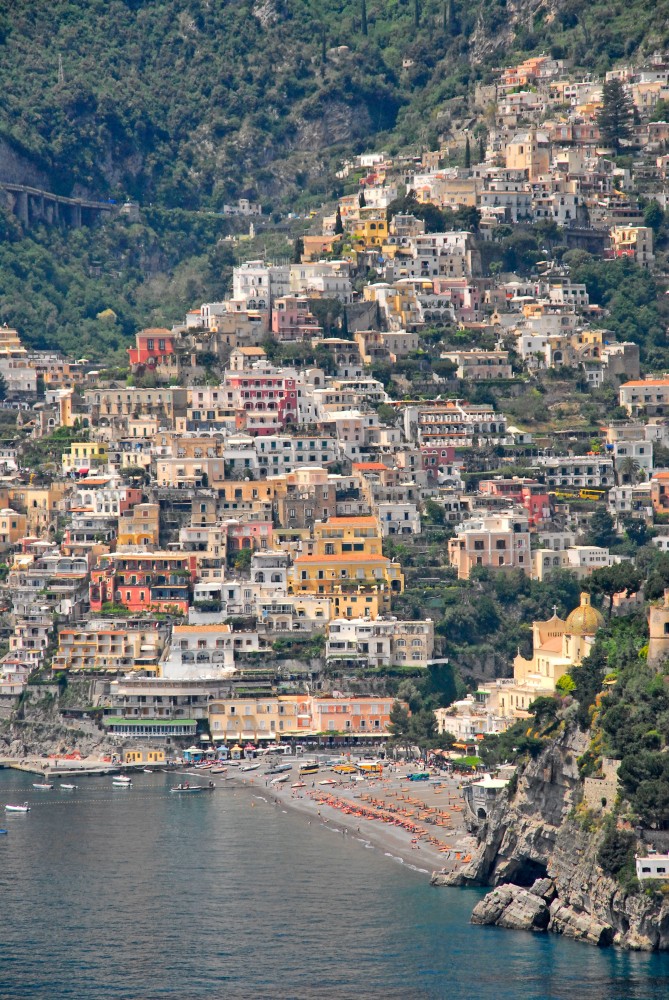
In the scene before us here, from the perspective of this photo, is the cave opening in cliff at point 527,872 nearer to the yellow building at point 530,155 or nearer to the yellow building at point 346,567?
the yellow building at point 346,567

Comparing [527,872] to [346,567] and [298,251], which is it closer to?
[346,567]

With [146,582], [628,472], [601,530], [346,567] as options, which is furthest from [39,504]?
[628,472]

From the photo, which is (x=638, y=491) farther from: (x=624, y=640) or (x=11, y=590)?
(x=624, y=640)

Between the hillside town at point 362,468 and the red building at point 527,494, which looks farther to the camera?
the red building at point 527,494

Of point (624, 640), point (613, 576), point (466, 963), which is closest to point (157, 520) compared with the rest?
point (613, 576)

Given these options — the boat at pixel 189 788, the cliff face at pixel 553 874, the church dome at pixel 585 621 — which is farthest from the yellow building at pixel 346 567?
the cliff face at pixel 553 874
